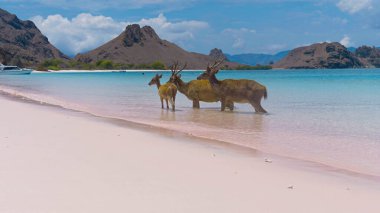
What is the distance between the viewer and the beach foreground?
4402 millimetres

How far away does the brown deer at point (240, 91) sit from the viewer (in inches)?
637

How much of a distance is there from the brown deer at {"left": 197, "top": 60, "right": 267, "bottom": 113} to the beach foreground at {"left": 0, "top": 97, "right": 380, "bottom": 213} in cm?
817

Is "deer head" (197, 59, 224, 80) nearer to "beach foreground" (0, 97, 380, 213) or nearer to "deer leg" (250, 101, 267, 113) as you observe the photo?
"deer leg" (250, 101, 267, 113)

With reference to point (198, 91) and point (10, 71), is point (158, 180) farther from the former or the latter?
point (10, 71)

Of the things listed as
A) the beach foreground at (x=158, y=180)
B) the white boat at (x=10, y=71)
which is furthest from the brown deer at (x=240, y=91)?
the white boat at (x=10, y=71)

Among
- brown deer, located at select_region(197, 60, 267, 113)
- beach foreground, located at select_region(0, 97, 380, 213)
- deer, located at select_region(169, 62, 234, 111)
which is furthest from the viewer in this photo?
deer, located at select_region(169, 62, 234, 111)

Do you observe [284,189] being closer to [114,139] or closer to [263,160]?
[263,160]

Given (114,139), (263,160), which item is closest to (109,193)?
(263,160)

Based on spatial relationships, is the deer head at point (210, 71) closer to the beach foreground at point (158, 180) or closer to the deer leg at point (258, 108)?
the deer leg at point (258, 108)

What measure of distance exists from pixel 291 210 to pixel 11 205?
7.98 feet

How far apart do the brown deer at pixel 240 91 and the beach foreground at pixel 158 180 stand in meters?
8.17

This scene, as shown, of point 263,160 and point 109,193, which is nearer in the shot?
point 109,193

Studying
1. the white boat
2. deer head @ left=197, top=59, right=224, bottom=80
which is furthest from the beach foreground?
the white boat

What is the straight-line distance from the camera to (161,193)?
4.75 m
